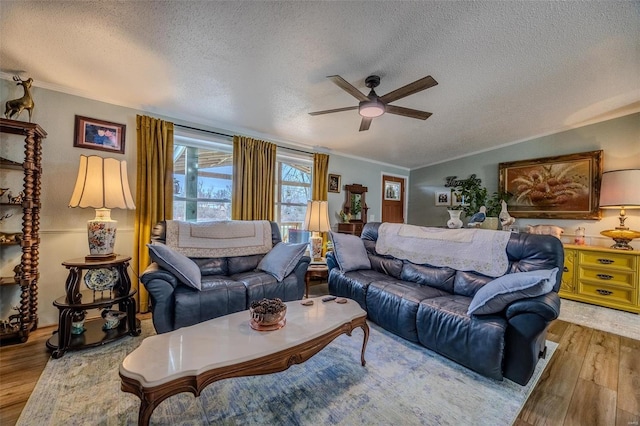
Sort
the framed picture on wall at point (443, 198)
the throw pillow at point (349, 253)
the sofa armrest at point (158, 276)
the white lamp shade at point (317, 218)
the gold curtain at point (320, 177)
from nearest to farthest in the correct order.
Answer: the sofa armrest at point (158, 276) < the throw pillow at point (349, 253) < the white lamp shade at point (317, 218) < the gold curtain at point (320, 177) < the framed picture on wall at point (443, 198)

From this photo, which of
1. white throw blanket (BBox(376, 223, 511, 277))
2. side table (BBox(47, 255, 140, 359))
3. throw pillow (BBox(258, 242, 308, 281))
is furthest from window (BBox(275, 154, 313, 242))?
side table (BBox(47, 255, 140, 359))

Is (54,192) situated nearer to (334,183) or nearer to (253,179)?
(253,179)

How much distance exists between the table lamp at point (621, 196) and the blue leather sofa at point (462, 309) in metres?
2.38

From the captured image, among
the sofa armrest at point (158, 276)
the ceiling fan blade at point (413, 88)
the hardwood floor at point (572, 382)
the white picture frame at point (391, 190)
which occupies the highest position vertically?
the ceiling fan blade at point (413, 88)

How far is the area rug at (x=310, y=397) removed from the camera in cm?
145

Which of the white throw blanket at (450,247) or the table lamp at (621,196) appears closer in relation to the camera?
the white throw blanket at (450,247)

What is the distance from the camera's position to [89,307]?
2.14 meters

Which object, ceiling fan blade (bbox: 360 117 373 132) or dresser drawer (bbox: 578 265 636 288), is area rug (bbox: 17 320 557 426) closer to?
ceiling fan blade (bbox: 360 117 373 132)

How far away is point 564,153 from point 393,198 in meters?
3.02

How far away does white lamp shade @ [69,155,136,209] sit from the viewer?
2.28m

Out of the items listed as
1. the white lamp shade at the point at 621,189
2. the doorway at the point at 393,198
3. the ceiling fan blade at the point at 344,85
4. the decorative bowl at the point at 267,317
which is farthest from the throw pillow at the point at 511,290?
the doorway at the point at 393,198

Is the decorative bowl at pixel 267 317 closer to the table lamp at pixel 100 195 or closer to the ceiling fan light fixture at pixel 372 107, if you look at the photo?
the table lamp at pixel 100 195

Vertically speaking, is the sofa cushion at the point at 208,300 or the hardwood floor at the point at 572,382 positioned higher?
the sofa cushion at the point at 208,300

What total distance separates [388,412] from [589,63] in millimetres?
3664
